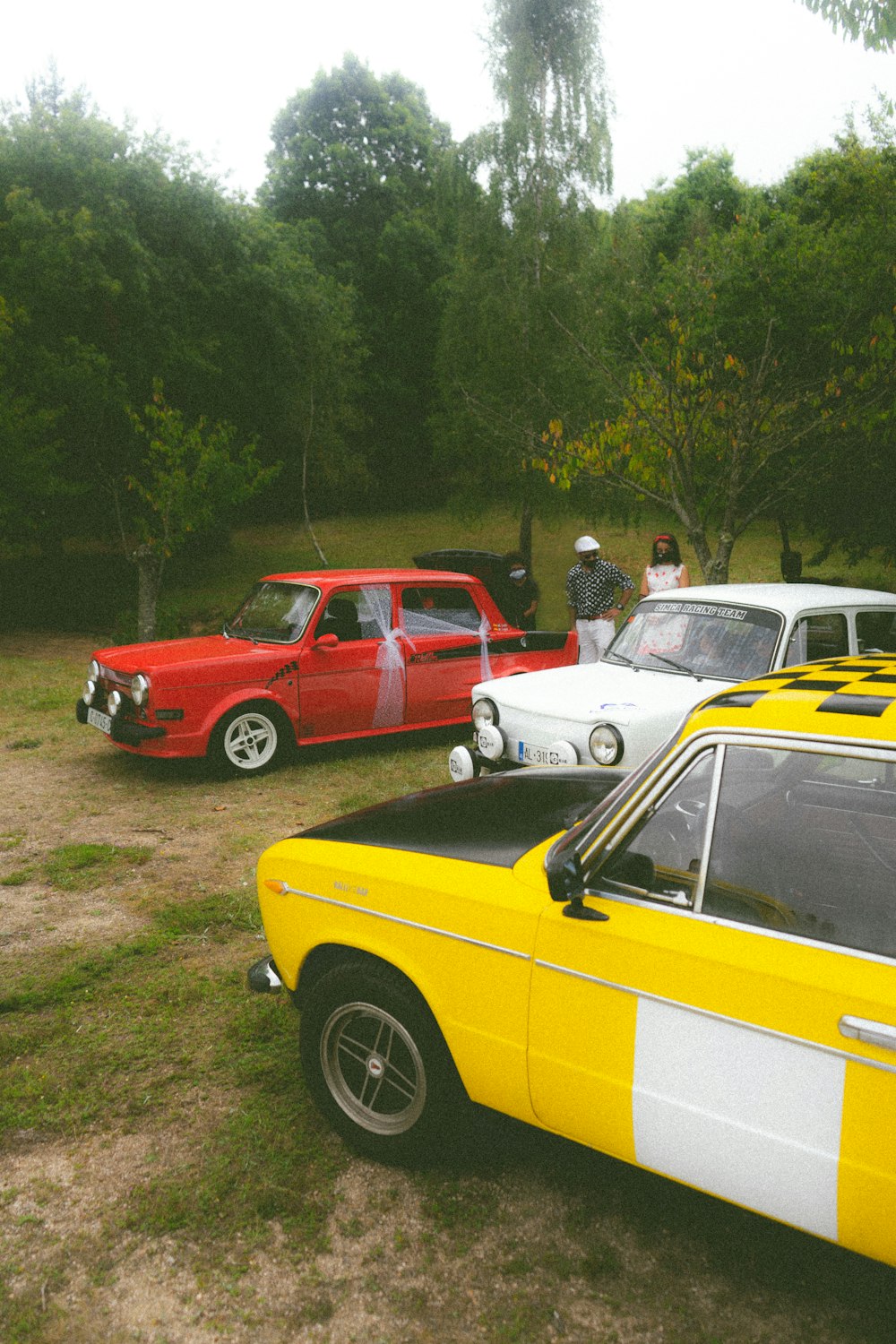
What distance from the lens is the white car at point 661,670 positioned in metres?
5.65

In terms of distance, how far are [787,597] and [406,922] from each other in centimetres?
437

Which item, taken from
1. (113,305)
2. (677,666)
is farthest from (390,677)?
(113,305)

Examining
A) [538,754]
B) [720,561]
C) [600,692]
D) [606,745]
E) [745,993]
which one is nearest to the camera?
[745,993]

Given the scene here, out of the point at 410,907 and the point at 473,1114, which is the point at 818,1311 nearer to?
the point at 473,1114

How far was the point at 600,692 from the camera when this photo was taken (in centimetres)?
610

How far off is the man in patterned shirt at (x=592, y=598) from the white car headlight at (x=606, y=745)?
11.4 feet

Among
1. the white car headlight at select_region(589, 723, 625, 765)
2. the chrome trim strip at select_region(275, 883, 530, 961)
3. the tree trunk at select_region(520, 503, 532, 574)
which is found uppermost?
the tree trunk at select_region(520, 503, 532, 574)

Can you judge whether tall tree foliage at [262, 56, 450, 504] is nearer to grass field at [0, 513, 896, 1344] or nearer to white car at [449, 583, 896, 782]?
white car at [449, 583, 896, 782]

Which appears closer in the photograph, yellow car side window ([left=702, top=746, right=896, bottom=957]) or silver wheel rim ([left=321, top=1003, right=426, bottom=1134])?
yellow car side window ([left=702, top=746, right=896, bottom=957])

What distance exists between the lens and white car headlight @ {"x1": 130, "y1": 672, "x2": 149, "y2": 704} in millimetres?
7383

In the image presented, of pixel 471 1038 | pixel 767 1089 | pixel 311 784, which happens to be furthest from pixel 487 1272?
pixel 311 784

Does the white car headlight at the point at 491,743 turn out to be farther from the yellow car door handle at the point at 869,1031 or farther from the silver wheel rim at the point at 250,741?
the yellow car door handle at the point at 869,1031

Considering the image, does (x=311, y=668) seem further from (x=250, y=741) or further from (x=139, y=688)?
(x=139, y=688)

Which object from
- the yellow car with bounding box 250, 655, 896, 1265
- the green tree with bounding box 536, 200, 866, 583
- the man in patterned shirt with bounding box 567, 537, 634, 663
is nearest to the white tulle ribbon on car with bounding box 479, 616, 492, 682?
the man in patterned shirt with bounding box 567, 537, 634, 663
